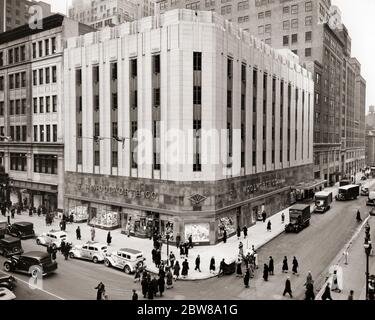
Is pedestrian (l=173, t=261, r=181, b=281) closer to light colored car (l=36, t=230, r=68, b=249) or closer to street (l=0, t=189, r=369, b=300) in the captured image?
street (l=0, t=189, r=369, b=300)

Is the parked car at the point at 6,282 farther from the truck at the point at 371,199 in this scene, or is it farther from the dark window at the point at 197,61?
the truck at the point at 371,199

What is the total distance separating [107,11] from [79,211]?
354 feet

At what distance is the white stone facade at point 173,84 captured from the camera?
1426 inches

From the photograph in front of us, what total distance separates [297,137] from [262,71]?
65.4 feet

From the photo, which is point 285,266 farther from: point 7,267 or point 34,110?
point 34,110

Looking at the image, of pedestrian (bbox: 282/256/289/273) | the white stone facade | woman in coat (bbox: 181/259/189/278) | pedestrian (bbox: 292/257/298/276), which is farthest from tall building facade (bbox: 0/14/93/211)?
pedestrian (bbox: 292/257/298/276)

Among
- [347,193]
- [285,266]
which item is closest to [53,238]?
[285,266]

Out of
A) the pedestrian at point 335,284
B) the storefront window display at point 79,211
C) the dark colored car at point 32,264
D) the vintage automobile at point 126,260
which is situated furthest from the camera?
the storefront window display at point 79,211

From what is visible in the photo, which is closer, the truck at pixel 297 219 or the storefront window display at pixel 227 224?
the storefront window display at pixel 227 224

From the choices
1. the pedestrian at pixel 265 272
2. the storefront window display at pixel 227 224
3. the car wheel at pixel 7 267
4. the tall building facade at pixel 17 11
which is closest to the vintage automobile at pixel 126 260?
the car wheel at pixel 7 267

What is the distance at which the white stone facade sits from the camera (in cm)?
3622

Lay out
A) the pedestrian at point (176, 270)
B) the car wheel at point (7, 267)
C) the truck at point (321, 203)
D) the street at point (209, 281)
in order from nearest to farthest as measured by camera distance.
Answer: the street at point (209, 281) → the pedestrian at point (176, 270) → the car wheel at point (7, 267) → the truck at point (321, 203)

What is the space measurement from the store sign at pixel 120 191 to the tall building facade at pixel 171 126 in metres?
0.12
